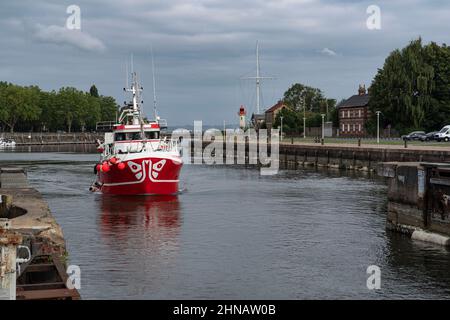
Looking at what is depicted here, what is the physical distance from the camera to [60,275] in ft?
50.8

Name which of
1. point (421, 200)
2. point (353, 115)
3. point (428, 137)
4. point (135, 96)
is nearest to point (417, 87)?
point (428, 137)

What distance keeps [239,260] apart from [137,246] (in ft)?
15.9

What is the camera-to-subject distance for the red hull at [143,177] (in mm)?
42656

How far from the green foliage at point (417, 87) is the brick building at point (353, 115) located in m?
30.4

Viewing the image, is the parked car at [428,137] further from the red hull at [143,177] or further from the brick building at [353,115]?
the brick building at [353,115]

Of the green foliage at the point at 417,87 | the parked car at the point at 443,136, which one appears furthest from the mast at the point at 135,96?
the green foliage at the point at 417,87

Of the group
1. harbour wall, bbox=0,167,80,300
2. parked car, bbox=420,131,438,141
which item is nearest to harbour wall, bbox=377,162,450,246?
harbour wall, bbox=0,167,80,300

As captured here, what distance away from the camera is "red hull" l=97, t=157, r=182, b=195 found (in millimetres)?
42656

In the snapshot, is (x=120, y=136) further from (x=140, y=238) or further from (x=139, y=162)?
(x=140, y=238)

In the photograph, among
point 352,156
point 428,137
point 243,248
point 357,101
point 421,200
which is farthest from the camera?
point 357,101

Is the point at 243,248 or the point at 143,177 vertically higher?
the point at 143,177

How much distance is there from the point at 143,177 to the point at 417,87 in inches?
2832

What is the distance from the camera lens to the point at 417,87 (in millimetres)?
104375
